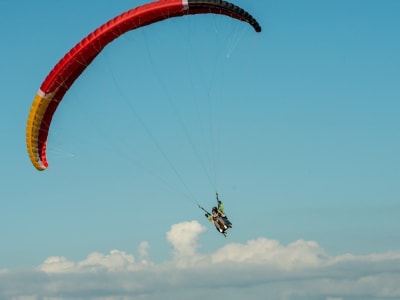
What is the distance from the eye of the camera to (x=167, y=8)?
61375 mm

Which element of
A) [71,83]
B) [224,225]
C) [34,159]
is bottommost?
[224,225]

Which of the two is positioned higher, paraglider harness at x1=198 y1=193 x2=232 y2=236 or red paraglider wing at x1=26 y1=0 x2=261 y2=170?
red paraglider wing at x1=26 y1=0 x2=261 y2=170

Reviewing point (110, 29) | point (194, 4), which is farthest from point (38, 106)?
point (194, 4)

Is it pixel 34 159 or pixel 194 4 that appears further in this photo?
pixel 34 159

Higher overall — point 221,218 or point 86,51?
point 86,51

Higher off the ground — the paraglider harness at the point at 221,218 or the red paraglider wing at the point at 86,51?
the red paraglider wing at the point at 86,51

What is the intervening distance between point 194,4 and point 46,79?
36.1 feet

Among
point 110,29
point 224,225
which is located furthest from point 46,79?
point 224,225

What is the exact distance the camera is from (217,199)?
61375mm

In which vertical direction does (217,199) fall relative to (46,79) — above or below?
below

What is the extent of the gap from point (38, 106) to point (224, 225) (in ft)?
48.4

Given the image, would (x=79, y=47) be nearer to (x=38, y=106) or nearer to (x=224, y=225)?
(x=38, y=106)

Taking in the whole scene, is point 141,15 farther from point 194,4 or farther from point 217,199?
point 217,199

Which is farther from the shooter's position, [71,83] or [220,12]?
[71,83]
